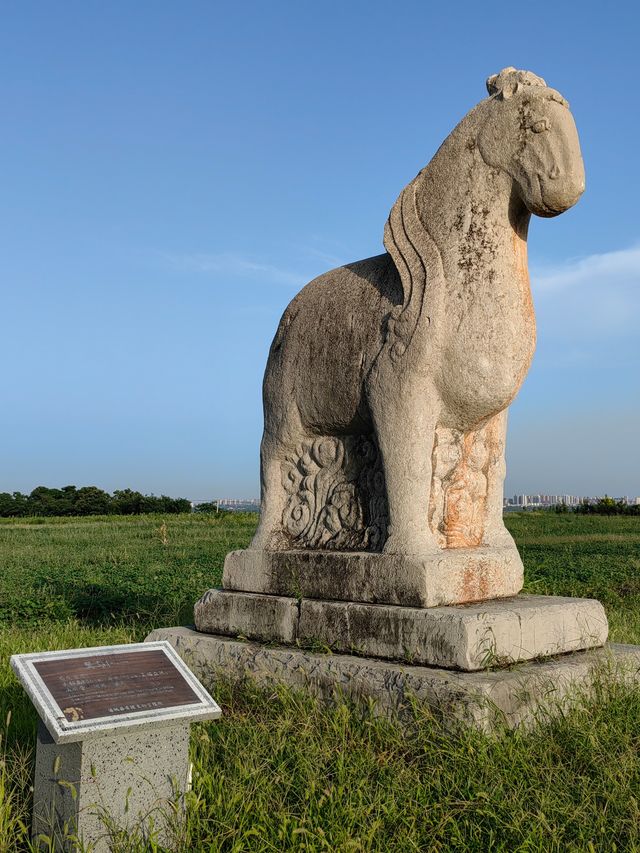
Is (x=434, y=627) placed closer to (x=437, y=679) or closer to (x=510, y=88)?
(x=437, y=679)

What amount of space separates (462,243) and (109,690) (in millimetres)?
2833

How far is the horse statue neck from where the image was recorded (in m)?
4.27

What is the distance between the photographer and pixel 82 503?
2767 centimetres

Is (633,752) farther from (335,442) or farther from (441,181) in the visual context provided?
(441,181)

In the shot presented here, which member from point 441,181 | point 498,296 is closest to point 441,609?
point 498,296

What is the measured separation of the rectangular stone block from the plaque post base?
1289 mm

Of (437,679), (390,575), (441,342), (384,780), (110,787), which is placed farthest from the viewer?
(441,342)

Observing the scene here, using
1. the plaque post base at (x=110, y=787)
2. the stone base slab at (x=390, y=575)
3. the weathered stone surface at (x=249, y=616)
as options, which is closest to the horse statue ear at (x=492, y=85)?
the stone base slab at (x=390, y=575)

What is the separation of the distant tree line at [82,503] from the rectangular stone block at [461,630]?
76.6 ft

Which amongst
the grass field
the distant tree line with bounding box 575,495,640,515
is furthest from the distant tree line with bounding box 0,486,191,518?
the grass field

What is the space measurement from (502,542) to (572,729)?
1338 millimetres

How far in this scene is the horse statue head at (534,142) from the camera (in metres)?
4.12

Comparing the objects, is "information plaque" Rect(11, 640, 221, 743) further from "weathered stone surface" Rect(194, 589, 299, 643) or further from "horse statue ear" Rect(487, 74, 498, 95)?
"horse statue ear" Rect(487, 74, 498, 95)

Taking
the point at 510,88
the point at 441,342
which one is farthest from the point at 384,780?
the point at 510,88
